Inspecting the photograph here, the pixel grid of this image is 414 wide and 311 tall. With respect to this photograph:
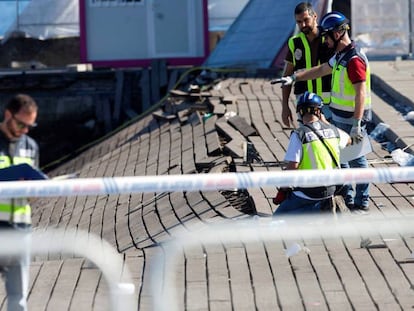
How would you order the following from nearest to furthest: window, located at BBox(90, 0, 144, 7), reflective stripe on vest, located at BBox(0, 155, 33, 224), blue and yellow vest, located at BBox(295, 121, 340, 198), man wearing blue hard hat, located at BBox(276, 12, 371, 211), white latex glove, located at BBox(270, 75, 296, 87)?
1. reflective stripe on vest, located at BBox(0, 155, 33, 224)
2. blue and yellow vest, located at BBox(295, 121, 340, 198)
3. man wearing blue hard hat, located at BBox(276, 12, 371, 211)
4. white latex glove, located at BBox(270, 75, 296, 87)
5. window, located at BBox(90, 0, 144, 7)

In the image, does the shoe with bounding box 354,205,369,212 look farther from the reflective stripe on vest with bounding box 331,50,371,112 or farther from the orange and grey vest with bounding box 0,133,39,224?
the orange and grey vest with bounding box 0,133,39,224

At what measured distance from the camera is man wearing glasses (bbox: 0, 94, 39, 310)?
17.3ft

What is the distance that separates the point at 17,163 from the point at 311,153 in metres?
2.48

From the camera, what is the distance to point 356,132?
851 centimetres

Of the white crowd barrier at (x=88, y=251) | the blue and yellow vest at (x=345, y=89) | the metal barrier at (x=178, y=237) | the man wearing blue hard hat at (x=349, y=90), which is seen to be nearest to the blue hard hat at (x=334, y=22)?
the man wearing blue hard hat at (x=349, y=90)

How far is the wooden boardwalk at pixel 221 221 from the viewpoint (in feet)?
17.4

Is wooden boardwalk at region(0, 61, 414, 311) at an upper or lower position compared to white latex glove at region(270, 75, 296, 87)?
lower

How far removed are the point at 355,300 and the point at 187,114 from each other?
9.69m

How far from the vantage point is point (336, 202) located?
7.75 meters

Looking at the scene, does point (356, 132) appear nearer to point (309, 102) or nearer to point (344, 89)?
point (344, 89)

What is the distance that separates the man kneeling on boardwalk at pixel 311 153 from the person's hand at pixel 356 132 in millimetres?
503

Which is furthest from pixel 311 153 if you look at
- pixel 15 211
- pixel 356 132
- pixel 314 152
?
pixel 15 211

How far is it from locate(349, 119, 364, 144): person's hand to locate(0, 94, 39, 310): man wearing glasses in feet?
10.4

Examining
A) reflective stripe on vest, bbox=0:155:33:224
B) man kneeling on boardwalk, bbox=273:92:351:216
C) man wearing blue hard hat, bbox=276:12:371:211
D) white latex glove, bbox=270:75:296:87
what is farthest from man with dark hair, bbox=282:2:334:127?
reflective stripe on vest, bbox=0:155:33:224
